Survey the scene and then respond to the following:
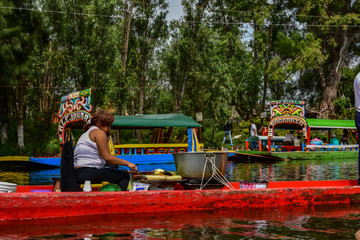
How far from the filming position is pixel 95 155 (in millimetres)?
6539

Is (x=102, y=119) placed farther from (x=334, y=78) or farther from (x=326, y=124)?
(x=334, y=78)

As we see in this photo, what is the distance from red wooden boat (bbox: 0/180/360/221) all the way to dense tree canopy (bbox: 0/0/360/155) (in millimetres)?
18464

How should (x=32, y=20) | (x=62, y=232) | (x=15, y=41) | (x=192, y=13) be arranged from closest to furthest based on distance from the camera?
(x=62, y=232)
(x=15, y=41)
(x=32, y=20)
(x=192, y=13)

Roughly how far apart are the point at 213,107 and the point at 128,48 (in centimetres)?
724

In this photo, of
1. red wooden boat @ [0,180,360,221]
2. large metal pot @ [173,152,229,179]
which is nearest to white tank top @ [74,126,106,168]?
red wooden boat @ [0,180,360,221]

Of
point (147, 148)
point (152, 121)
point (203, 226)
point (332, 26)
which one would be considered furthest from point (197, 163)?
point (332, 26)

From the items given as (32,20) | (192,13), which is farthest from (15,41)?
(192,13)

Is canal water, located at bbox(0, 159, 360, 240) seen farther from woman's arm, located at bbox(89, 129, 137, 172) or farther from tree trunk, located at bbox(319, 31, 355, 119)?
tree trunk, located at bbox(319, 31, 355, 119)

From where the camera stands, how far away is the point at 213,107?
3048 cm

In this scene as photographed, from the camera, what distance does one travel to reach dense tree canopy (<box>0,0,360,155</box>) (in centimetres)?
2494

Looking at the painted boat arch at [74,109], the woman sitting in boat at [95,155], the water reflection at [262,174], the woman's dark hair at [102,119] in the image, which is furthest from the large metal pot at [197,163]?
the painted boat arch at [74,109]

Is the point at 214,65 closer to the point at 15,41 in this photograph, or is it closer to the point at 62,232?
the point at 15,41

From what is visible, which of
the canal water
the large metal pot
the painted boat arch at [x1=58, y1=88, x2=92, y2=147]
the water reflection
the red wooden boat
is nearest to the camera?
the canal water

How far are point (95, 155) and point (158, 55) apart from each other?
88.3ft
